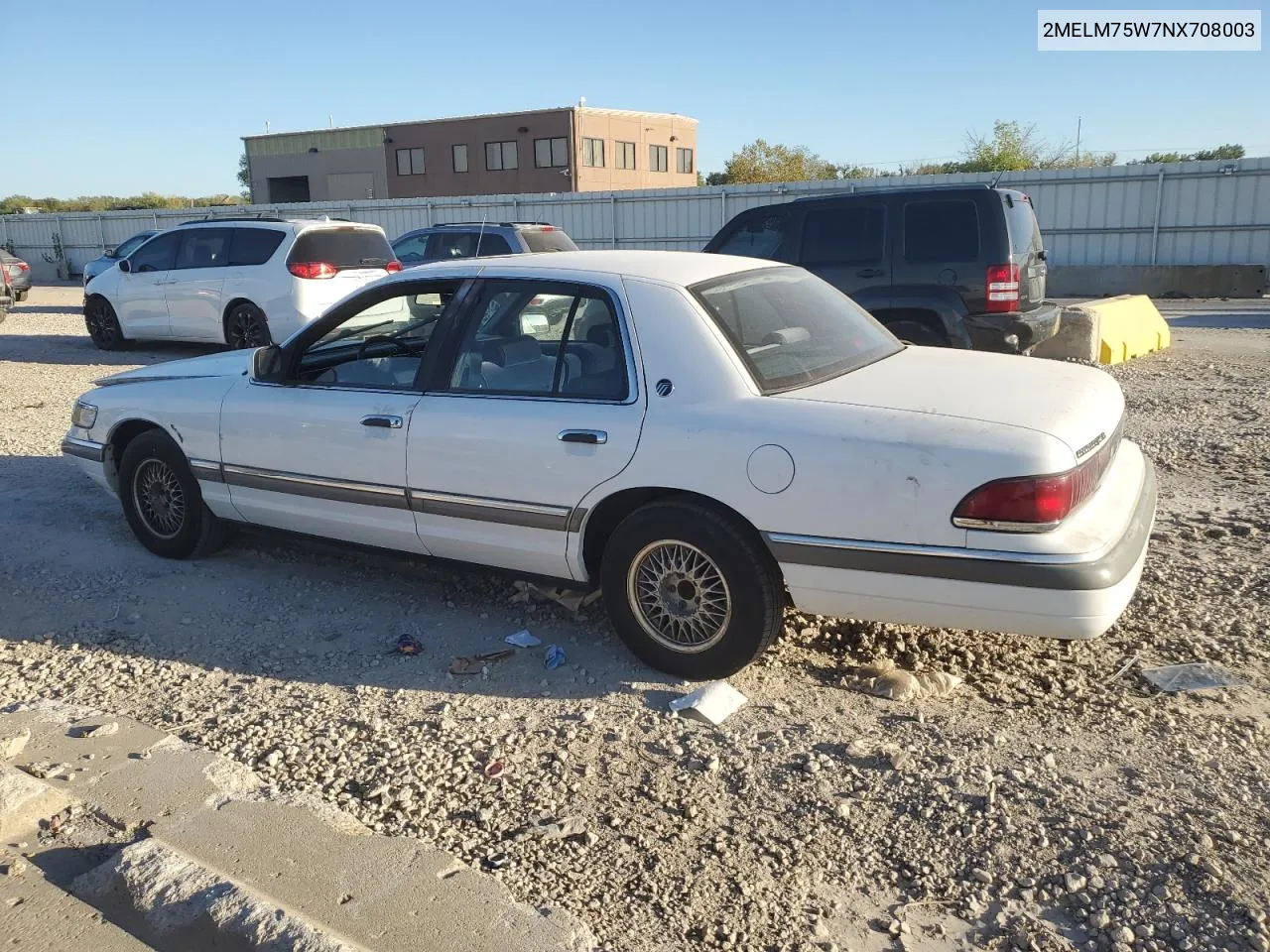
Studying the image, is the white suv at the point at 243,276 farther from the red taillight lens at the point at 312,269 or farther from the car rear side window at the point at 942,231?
the car rear side window at the point at 942,231

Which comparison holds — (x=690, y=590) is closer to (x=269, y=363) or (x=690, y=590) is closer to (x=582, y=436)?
(x=582, y=436)

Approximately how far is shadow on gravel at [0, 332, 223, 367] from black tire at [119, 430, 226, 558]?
8.30 meters

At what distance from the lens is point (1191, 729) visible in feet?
12.2

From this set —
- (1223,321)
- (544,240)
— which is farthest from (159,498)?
(1223,321)

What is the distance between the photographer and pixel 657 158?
2484 inches

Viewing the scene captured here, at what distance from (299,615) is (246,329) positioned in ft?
29.9

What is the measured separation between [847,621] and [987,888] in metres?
1.89

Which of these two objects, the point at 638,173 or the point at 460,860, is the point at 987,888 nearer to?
the point at 460,860

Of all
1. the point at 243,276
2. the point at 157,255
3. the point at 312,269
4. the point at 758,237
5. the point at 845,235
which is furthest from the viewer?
the point at 157,255

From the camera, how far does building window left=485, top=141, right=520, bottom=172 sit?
57.9 metres

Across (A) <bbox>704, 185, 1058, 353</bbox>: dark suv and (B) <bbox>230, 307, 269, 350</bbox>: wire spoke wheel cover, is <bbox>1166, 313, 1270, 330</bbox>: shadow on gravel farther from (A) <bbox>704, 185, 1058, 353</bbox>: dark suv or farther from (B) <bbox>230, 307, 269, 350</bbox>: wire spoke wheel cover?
(B) <bbox>230, 307, 269, 350</bbox>: wire spoke wheel cover

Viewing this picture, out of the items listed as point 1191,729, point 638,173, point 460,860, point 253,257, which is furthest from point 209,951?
point 638,173

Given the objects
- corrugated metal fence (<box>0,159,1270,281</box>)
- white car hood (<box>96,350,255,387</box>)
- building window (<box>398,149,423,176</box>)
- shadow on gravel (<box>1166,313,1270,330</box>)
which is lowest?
shadow on gravel (<box>1166,313,1270,330</box>)

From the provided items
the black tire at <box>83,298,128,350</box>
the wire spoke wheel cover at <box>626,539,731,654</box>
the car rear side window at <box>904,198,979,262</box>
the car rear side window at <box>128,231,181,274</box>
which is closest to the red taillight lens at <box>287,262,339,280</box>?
the car rear side window at <box>128,231,181,274</box>
